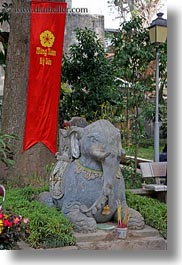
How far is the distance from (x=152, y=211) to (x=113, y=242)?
0.59 m

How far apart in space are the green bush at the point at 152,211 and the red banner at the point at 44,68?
3.81 ft

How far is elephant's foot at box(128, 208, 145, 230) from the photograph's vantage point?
3.04m

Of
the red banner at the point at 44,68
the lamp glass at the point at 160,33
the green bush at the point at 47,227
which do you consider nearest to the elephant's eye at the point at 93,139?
the green bush at the point at 47,227

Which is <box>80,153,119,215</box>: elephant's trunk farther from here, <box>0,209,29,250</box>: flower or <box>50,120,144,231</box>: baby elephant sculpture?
<box>0,209,29,250</box>: flower

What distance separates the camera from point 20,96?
459 cm

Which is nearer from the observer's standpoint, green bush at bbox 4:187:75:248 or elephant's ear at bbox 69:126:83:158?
green bush at bbox 4:187:75:248

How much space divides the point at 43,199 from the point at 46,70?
1.36m

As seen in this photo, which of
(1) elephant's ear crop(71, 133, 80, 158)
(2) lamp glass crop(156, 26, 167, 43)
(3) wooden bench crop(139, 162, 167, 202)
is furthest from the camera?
(2) lamp glass crop(156, 26, 167, 43)

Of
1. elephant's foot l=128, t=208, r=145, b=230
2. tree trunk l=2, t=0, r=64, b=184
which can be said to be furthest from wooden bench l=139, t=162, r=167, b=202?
elephant's foot l=128, t=208, r=145, b=230

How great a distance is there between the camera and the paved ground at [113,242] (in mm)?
2760

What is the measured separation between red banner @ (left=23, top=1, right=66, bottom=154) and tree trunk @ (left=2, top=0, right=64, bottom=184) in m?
0.23

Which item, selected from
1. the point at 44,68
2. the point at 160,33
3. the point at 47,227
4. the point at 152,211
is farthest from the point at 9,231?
the point at 160,33

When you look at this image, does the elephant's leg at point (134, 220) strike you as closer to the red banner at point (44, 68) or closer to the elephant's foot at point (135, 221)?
the elephant's foot at point (135, 221)

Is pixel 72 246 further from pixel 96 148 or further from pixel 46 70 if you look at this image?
pixel 46 70
